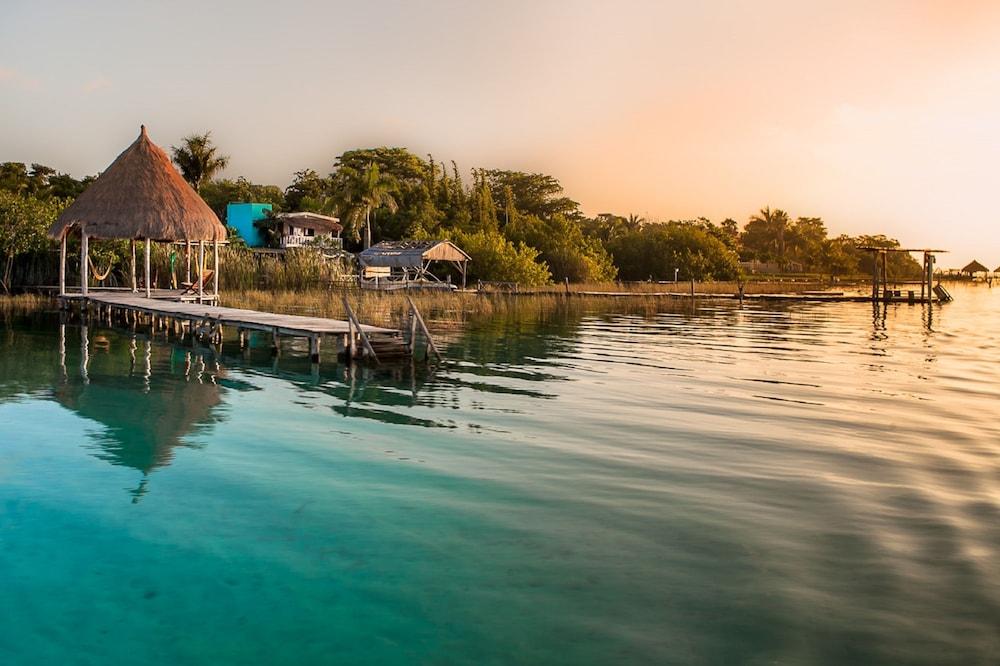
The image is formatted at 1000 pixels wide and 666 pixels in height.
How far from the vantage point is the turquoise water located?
5.22 metres

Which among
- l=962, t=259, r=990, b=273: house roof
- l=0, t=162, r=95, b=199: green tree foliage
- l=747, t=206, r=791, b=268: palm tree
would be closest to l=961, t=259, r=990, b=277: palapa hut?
l=962, t=259, r=990, b=273: house roof

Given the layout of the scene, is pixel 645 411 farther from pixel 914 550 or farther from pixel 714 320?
pixel 714 320

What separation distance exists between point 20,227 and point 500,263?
25009 mm

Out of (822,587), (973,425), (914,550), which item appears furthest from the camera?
(973,425)

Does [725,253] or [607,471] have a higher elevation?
[725,253]

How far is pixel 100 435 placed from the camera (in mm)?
10422

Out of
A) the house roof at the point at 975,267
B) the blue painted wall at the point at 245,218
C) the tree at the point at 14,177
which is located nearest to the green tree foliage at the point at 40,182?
the tree at the point at 14,177

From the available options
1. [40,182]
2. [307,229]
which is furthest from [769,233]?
[40,182]

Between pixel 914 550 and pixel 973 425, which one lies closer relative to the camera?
pixel 914 550

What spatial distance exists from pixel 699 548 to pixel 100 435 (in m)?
7.21

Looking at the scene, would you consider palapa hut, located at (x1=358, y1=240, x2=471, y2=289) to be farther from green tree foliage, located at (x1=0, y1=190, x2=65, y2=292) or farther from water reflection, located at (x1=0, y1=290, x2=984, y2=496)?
water reflection, located at (x1=0, y1=290, x2=984, y2=496)

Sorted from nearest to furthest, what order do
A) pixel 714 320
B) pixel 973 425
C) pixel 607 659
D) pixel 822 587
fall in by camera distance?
1. pixel 607 659
2. pixel 822 587
3. pixel 973 425
4. pixel 714 320

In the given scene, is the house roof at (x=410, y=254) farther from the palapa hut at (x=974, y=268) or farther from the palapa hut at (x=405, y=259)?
the palapa hut at (x=974, y=268)

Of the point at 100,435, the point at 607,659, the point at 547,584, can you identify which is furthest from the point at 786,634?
the point at 100,435
